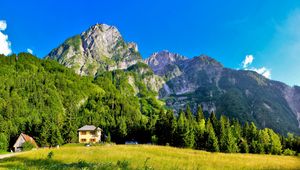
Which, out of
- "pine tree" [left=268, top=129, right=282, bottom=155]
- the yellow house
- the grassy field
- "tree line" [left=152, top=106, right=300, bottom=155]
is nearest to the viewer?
the grassy field

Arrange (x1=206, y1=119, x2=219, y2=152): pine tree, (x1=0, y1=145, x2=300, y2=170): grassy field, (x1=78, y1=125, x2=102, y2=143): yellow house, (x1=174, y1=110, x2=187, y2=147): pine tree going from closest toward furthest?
(x1=0, y1=145, x2=300, y2=170): grassy field
(x1=206, y1=119, x2=219, y2=152): pine tree
(x1=174, y1=110, x2=187, y2=147): pine tree
(x1=78, y1=125, x2=102, y2=143): yellow house

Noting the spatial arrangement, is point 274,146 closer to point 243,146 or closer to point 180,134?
point 243,146

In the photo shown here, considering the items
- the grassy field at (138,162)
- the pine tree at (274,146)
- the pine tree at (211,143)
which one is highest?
the grassy field at (138,162)

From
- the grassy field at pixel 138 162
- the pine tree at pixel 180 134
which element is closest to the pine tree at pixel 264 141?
the pine tree at pixel 180 134

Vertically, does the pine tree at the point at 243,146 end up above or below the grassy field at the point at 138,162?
below

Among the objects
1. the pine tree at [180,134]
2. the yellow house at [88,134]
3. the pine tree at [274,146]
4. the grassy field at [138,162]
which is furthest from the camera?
the yellow house at [88,134]

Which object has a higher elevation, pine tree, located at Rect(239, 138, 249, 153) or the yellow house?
the yellow house

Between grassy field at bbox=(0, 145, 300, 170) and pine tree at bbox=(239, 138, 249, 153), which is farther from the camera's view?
pine tree at bbox=(239, 138, 249, 153)

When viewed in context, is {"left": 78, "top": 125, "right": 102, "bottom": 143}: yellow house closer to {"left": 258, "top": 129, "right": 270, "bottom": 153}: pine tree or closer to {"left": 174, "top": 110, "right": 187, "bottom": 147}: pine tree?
{"left": 174, "top": 110, "right": 187, "bottom": 147}: pine tree

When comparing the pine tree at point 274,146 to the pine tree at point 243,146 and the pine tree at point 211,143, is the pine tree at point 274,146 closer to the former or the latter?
the pine tree at point 243,146

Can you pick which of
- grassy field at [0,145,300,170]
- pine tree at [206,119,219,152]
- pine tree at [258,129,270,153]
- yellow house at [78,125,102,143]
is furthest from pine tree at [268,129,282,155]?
yellow house at [78,125,102,143]

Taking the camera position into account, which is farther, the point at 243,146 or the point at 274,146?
the point at 274,146

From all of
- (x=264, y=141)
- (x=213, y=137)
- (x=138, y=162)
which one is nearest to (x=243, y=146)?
(x=264, y=141)

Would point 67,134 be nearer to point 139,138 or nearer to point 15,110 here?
point 139,138
